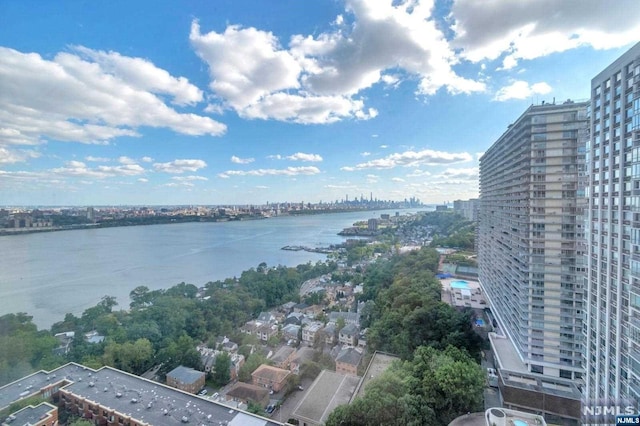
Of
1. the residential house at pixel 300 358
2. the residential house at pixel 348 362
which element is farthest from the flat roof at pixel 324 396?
the residential house at pixel 300 358

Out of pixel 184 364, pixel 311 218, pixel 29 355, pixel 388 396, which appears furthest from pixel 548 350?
pixel 311 218

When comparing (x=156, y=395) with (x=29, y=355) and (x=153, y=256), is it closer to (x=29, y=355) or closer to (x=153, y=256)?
(x=29, y=355)

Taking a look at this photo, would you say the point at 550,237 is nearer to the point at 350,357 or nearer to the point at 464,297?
the point at 350,357

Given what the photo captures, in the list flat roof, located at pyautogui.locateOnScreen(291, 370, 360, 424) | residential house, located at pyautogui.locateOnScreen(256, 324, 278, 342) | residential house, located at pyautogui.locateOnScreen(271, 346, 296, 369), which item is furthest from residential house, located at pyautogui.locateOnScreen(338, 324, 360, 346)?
flat roof, located at pyautogui.locateOnScreen(291, 370, 360, 424)

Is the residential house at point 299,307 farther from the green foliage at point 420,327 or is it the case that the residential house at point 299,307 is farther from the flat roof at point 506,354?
the flat roof at point 506,354

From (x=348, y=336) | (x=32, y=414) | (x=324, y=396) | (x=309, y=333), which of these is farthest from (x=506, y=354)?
(x=32, y=414)
